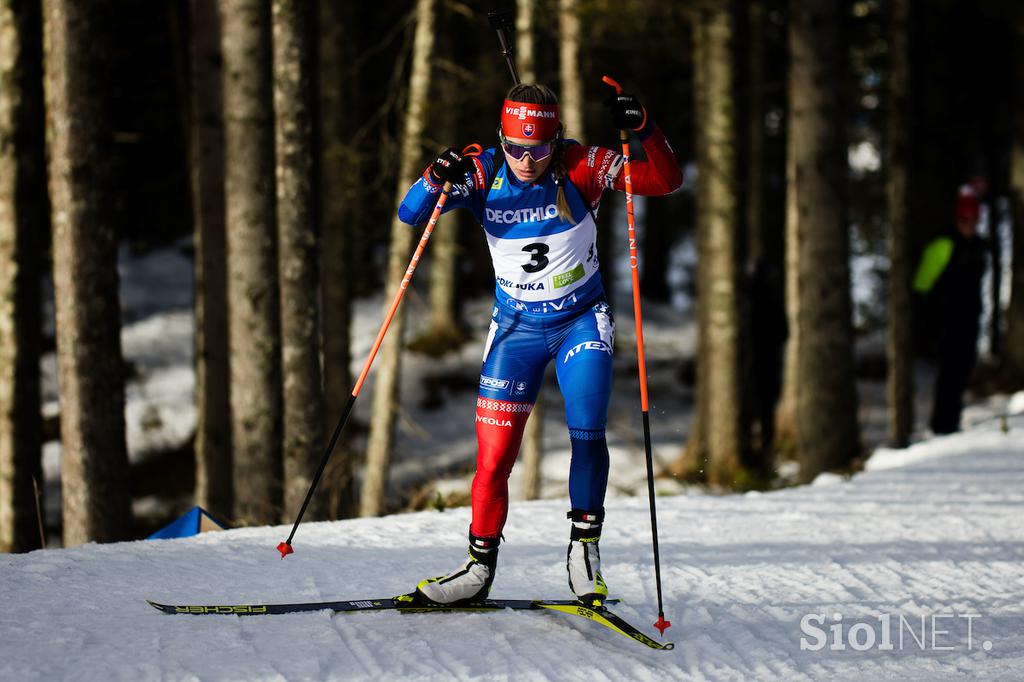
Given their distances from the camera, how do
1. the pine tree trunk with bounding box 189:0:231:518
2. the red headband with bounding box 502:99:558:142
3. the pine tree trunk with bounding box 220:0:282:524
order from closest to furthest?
1. the red headband with bounding box 502:99:558:142
2. the pine tree trunk with bounding box 220:0:282:524
3. the pine tree trunk with bounding box 189:0:231:518

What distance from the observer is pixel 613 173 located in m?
5.31

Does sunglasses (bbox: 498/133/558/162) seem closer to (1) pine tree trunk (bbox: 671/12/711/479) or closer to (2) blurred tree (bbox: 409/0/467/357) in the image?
(1) pine tree trunk (bbox: 671/12/711/479)

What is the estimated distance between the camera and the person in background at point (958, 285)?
38.4 feet

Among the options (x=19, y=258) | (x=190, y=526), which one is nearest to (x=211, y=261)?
(x=19, y=258)

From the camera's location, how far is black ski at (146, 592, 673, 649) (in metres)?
4.94

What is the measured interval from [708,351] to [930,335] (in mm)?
10833

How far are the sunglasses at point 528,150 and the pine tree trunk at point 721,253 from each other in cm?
683

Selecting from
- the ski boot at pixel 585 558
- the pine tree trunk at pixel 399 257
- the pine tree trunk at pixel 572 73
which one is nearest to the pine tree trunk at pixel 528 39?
the pine tree trunk at pixel 572 73

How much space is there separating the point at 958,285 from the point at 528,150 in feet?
26.0

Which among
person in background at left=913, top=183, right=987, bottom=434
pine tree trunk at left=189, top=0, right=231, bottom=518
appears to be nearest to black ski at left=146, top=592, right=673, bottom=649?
pine tree trunk at left=189, top=0, right=231, bottom=518

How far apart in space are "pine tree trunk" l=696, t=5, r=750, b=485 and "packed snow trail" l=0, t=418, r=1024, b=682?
3.85 m

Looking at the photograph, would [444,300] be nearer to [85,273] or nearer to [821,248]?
[821,248]

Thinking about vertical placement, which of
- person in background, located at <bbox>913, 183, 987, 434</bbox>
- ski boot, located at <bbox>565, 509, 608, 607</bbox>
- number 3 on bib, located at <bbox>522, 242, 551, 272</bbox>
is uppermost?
number 3 on bib, located at <bbox>522, 242, 551, 272</bbox>

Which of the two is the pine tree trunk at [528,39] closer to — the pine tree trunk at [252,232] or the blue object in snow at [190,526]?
the pine tree trunk at [252,232]
